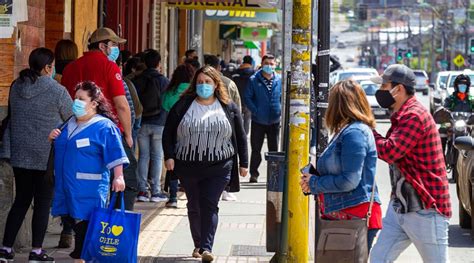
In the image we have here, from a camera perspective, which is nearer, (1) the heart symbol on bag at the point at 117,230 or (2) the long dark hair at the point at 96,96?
(1) the heart symbol on bag at the point at 117,230

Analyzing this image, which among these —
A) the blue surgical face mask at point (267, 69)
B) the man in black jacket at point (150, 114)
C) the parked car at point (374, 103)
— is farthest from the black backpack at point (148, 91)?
the parked car at point (374, 103)

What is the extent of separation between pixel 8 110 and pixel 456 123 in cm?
1116

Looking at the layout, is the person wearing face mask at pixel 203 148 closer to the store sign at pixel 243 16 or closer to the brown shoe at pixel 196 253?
the brown shoe at pixel 196 253

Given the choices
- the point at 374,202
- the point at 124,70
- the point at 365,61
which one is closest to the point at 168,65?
the point at 124,70

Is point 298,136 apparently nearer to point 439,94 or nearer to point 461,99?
point 461,99

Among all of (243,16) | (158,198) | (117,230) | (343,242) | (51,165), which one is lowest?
(158,198)

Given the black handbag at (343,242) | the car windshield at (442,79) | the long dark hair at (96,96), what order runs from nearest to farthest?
the black handbag at (343,242), the long dark hair at (96,96), the car windshield at (442,79)

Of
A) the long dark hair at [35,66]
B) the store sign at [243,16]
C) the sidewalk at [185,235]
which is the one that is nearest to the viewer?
the long dark hair at [35,66]

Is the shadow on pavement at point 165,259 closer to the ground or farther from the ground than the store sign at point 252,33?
closer to the ground

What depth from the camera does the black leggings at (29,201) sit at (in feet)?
32.0

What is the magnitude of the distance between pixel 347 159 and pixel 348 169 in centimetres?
7

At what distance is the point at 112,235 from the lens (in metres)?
8.42

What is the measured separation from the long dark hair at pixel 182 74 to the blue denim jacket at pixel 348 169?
6887 millimetres

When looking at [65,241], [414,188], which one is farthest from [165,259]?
[414,188]
